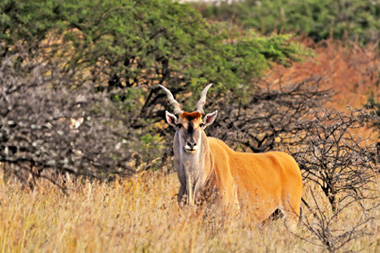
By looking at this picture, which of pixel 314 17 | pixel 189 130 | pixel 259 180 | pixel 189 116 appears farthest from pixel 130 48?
pixel 314 17

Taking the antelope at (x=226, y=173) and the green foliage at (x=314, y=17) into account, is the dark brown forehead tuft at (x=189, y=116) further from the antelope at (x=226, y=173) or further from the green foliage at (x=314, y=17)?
the green foliage at (x=314, y=17)

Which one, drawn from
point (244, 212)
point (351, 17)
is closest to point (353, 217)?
point (244, 212)

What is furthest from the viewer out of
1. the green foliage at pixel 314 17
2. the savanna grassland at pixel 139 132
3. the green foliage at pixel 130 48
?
the green foliage at pixel 314 17

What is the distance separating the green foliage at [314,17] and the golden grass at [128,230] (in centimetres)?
2564

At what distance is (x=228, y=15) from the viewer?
42.1 m

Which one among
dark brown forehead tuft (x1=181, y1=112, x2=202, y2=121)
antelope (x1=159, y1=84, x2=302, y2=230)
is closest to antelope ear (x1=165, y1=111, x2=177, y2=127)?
antelope (x1=159, y1=84, x2=302, y2=230)

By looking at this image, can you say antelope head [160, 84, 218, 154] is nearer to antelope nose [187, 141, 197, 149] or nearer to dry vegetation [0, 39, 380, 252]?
antelope nose [187, 141, 197, 149]

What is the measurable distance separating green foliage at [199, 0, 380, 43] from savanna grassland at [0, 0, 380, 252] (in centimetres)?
1668

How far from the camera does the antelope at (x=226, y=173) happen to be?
7.92 m

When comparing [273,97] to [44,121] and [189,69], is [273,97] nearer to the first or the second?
[189,69]

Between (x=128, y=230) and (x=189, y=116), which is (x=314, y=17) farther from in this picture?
(x=128, y=230)

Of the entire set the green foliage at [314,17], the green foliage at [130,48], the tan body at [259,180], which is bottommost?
the green foliage at [314,17]

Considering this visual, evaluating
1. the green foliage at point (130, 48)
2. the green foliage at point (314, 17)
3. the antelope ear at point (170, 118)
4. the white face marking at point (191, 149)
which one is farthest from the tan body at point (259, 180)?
the green foliage at point (314, 17)

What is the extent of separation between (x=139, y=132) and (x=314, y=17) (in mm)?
27029
